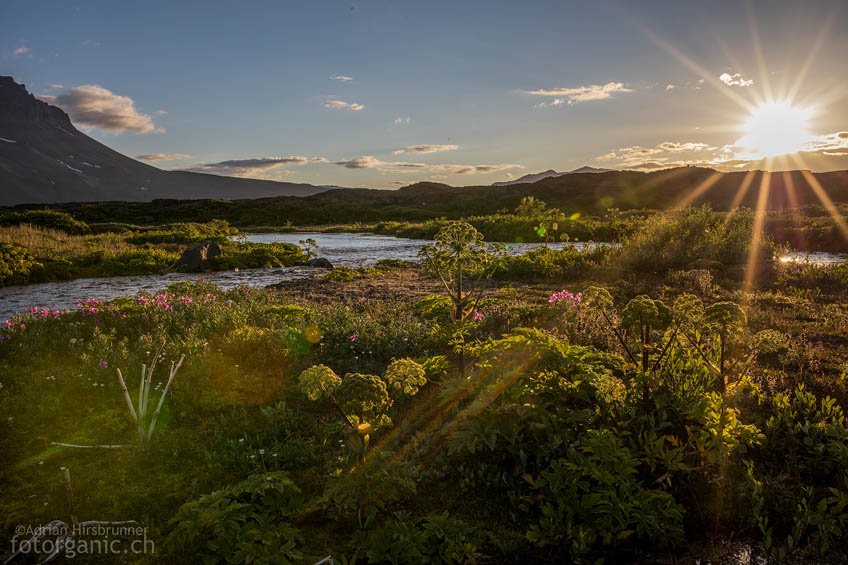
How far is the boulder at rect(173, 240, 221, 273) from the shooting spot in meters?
16.6

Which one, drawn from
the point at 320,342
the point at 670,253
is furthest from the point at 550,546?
the point at 670,253

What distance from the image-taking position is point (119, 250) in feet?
60.7

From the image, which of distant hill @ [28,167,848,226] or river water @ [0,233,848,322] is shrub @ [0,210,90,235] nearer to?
distant hill @ [28,167,848,226]

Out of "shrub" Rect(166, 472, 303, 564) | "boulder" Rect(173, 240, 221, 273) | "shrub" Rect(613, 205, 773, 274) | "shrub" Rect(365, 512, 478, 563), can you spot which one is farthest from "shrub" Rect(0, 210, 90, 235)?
"shrub" Rect(365, 512, 478, 563)

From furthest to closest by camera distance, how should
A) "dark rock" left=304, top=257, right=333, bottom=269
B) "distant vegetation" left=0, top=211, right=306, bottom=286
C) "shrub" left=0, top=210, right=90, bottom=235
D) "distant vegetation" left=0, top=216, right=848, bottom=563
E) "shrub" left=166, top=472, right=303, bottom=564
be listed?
"shrub" left=0, top=210, right=90, bottom=235
"dark rock" left=304, top=257, right=333, bottom=269
"distant vegetation" left=0, top=211, right=306, bottom=286
"distant vegetation" left=0, top=216, right=848, bottom=563
"shrub" left=166, top=472, right=303, bottom=564

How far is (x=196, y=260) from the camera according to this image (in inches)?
658

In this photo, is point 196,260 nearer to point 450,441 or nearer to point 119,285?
point 119,285

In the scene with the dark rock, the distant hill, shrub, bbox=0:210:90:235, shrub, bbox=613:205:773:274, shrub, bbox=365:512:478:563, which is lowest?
shrub, bbox=365:512:478:563

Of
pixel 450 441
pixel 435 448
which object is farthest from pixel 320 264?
pixel 450 441

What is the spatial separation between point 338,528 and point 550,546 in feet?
4.66

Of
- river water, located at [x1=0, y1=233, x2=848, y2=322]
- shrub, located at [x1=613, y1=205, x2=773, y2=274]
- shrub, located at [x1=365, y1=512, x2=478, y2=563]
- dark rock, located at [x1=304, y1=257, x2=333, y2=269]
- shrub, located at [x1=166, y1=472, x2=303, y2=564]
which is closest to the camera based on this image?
shrub, located at [x1=166, y1=472, x2=303, y2=564]

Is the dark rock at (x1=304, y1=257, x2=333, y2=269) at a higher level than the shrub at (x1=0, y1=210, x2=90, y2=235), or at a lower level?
lower

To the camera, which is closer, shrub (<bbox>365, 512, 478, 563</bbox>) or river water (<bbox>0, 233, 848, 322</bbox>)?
shrub (<bbox>365, 512, 478, 563</bbox>)

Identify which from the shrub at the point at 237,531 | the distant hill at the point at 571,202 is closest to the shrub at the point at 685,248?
the shrub at the point at 237,531
